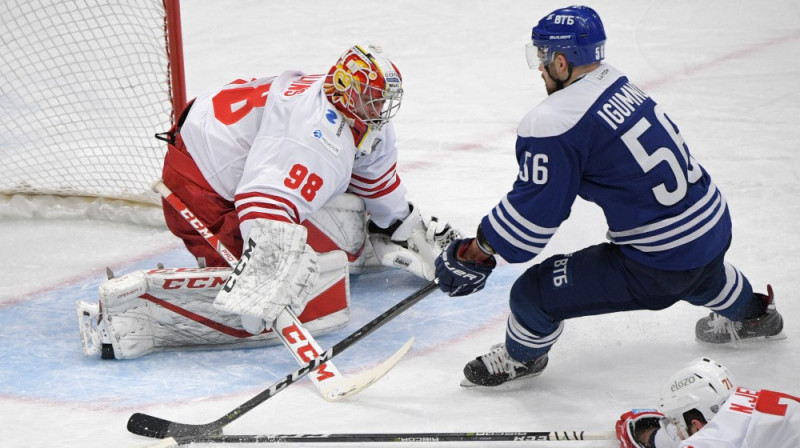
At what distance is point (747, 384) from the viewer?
112 inches

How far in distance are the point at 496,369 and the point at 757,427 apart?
88cm

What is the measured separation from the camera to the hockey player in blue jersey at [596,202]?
254cm

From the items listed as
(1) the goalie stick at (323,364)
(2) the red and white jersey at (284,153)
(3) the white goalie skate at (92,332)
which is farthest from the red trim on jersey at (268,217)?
(3) the white goalie skate at (92,332)

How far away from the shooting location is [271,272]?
3.02 m

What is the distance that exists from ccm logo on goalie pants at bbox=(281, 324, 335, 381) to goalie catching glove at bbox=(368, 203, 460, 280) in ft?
2.49

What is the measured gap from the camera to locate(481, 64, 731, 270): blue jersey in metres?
2.53

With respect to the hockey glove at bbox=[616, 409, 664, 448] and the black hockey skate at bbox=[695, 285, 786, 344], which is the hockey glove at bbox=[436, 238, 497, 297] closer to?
the hockey glove at bbox=[616, 409, 664, 448]

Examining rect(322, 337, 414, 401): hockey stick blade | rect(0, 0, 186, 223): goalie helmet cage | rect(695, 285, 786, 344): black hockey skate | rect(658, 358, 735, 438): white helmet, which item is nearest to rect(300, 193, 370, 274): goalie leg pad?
rect(322, 337, 414, 401): hockey stick blade

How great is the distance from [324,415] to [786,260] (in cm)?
178

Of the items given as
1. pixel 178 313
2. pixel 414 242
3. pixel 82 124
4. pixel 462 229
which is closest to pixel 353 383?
pixel 178 313

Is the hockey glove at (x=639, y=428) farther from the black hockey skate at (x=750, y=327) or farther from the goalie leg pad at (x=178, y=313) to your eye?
the goalie leg pad at (x=178, y=313)

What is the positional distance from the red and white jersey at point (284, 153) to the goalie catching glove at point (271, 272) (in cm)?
8

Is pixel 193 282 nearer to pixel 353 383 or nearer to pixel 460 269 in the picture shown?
pixel 353 383

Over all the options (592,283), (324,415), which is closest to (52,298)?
(324,415)
